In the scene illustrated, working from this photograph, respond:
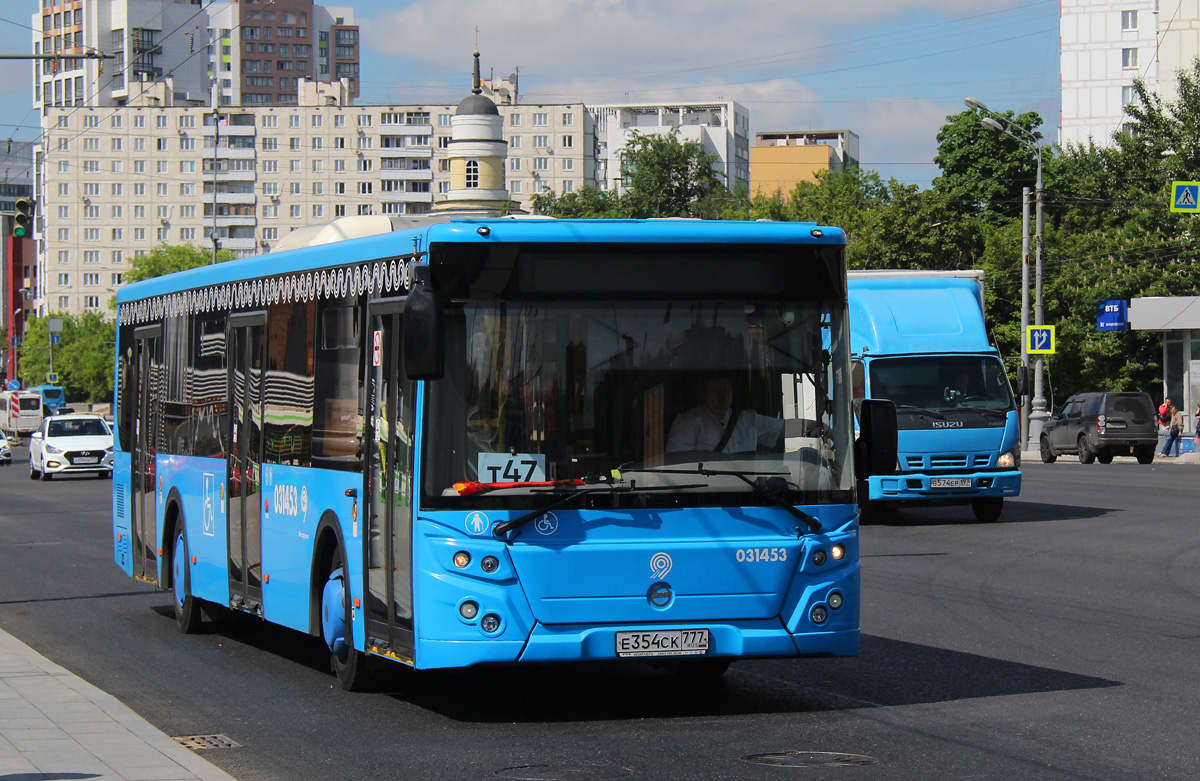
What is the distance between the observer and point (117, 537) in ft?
49.1

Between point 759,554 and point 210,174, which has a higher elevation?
point 210,174

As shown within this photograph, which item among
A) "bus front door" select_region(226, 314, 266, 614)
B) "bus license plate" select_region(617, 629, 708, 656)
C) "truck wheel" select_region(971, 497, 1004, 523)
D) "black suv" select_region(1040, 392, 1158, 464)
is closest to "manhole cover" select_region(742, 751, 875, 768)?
"bus license plate" select_region(617, 629, 708, 656)

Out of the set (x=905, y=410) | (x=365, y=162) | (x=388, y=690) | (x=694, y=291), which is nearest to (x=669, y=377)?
(x=694, y=291)

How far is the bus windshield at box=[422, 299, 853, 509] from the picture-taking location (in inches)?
323

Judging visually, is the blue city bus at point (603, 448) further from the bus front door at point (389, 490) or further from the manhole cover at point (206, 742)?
the manhole cover at point (206, 742)

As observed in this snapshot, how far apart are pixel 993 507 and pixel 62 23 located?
7023 inches

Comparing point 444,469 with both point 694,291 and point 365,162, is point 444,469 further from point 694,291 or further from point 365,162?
point 365,162

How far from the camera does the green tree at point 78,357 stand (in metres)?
130

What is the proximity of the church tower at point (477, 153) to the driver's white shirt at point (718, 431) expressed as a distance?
2250 inches

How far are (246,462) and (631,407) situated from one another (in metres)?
3.87

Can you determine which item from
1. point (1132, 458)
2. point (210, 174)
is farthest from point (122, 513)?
point (210, 174)

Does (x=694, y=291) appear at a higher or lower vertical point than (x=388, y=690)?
higher

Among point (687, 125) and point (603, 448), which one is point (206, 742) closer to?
point (603, 448)

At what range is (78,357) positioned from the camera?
130 metres
